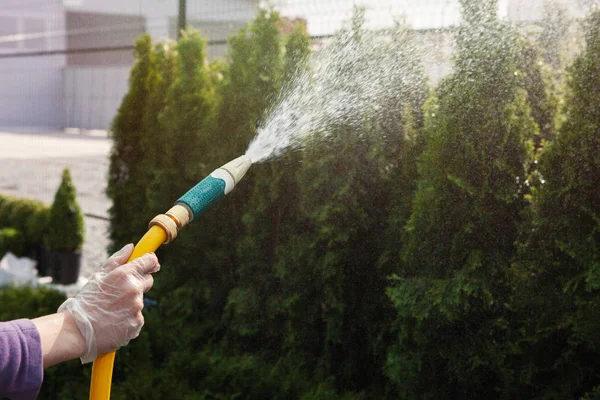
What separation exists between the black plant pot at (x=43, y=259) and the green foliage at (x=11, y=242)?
0.58 ft

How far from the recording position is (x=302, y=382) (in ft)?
11.2

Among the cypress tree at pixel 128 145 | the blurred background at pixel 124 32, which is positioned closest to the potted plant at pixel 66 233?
the cypress tree at pixel 128 145

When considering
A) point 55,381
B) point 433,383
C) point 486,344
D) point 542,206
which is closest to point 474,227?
point 542,206

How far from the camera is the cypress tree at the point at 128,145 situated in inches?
215

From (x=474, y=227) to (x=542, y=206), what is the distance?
12.9 inches

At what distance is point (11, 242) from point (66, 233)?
2.79 ft

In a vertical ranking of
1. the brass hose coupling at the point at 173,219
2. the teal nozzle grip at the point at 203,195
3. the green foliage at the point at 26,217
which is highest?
the teal nozzle grip at the point at 203,195

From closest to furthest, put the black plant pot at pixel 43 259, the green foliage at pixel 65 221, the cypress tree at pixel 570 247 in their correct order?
the cypress tree at pixel 570 247 → the green foliage at pixel 65 221 → the black plant pot at pixel 43 259

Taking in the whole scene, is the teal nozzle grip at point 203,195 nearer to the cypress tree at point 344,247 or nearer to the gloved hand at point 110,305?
the gloved hand at point 110,305

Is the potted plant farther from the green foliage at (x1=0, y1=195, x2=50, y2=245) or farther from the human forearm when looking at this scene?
the human forearm

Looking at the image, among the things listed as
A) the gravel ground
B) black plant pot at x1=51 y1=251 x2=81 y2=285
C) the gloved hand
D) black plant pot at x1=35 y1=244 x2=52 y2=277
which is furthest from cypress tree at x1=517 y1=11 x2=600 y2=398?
the gravel ground

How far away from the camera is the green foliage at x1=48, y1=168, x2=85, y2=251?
668 cm

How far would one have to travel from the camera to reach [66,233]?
22.2 ft

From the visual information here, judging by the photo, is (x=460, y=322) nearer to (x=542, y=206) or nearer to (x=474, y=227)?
(x=474, y=227)
